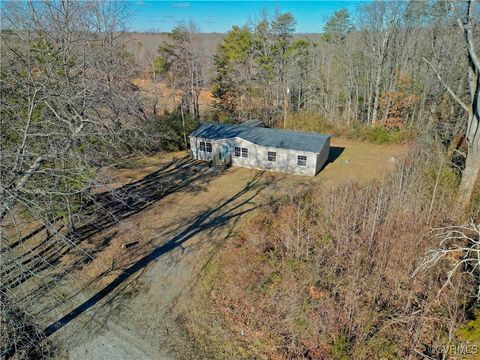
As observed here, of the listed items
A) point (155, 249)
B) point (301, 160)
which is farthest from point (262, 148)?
point (155, 249)

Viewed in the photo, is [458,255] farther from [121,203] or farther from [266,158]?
[121,203]

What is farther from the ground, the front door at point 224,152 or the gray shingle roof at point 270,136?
the gray shingle roof at point 270,136

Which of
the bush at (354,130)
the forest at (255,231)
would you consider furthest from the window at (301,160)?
the bush at (354,130)

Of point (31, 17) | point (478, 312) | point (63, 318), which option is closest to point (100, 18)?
point (31, 17)

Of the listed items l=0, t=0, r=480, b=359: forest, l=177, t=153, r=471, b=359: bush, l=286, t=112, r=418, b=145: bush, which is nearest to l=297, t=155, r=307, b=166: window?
l=0, t=0, r=480, b=359: forest

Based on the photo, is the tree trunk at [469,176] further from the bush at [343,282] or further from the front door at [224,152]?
the front door at [224,152]

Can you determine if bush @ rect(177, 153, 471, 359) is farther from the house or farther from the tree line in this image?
the tree line
